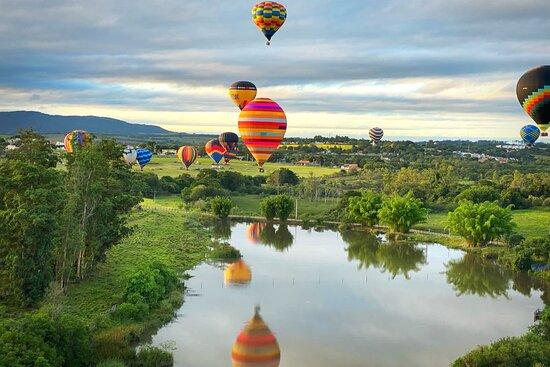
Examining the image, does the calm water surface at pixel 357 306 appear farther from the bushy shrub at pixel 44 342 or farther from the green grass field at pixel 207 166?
the green grass field at pixel 207 166

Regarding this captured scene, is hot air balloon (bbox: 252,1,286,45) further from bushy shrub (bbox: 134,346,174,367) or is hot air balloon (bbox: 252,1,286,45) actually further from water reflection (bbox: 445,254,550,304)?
bushy shrub (bbox: 134,346,174,367)

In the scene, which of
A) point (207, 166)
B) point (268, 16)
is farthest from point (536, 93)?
point (207, 166)

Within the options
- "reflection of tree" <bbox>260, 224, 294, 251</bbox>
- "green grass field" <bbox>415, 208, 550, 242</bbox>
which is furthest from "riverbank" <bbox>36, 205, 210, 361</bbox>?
"green grass field" <bbox>415, 208, 550, 242</bbox>

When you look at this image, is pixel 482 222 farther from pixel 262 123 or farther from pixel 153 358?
pixel 153 358

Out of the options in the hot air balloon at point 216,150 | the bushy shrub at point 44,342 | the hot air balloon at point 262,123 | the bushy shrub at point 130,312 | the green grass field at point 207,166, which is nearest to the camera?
the bushy shrub at point 44,342

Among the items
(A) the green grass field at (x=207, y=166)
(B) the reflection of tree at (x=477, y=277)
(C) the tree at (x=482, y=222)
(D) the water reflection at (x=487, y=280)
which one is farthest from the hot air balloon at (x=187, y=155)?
(D) the water reflection at (x=487, y=280)

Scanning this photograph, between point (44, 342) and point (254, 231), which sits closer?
point (44, 342)

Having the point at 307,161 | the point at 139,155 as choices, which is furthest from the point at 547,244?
the point at 307,161
